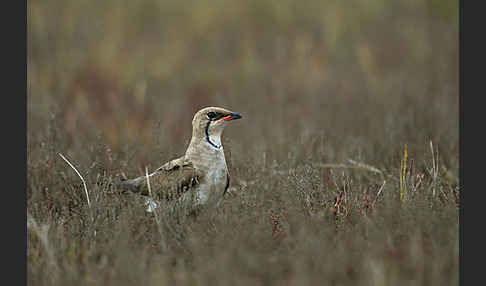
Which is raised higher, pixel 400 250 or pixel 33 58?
pixel 33 58

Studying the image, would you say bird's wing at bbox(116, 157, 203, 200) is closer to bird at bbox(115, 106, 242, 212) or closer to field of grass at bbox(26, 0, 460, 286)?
bird at bbox(115, 106, 242, 212)

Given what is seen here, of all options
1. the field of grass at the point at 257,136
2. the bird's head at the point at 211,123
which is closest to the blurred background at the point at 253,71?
the field of grass at the point at 257,136

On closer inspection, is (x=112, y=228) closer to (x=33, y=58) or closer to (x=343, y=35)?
(x=33, y=58)

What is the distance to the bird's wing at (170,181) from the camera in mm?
4246

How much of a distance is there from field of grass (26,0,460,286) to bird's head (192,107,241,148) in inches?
18.5

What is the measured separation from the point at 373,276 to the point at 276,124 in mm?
4600

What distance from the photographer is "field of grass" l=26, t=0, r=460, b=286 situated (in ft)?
10.7

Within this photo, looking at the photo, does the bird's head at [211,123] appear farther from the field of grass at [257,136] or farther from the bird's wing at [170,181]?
the field of grass at [257,136]

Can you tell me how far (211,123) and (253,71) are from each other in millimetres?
4413

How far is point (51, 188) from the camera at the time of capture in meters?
5.01

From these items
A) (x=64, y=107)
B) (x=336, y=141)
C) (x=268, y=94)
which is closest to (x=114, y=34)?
(x=64, y=107)

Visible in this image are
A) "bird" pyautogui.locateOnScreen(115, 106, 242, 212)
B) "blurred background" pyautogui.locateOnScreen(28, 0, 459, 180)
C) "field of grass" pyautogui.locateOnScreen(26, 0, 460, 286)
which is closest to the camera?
"field of grass" pyautogui.locateOnScreen(26, 0, 460, 286)

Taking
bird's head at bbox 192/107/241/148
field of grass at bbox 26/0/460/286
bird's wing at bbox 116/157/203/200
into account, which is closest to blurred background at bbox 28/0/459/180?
field of grass at bbox 26/0/460/286

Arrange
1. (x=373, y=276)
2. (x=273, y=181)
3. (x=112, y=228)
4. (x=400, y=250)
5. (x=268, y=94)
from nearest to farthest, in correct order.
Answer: (x=373, y=276), (x=400, y=250), (x=112, y=228), (x=273, y=181), (x=268, y=94)
